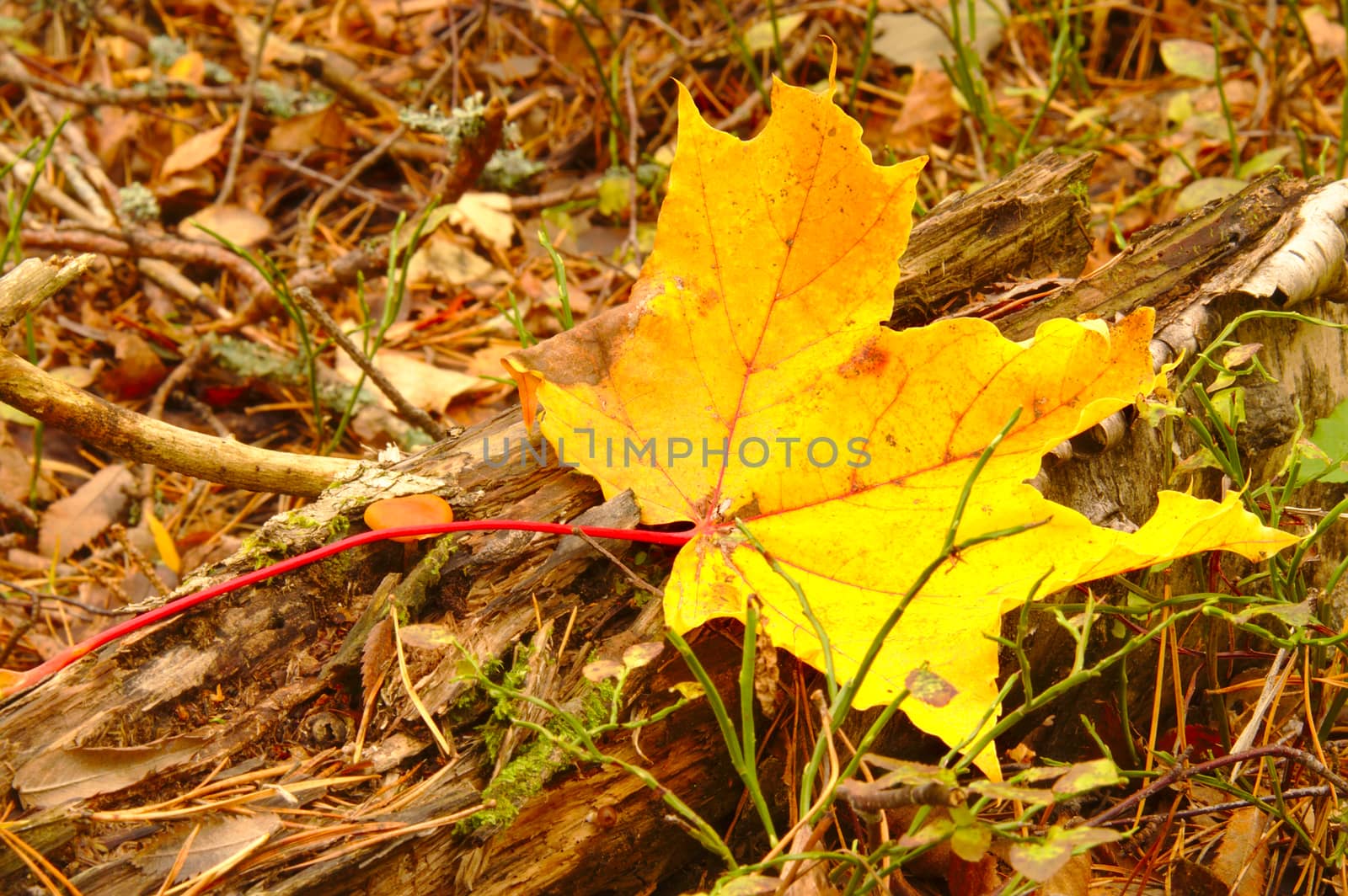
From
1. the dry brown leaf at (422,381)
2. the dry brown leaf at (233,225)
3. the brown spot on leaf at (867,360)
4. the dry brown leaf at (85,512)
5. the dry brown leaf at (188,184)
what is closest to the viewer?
the brown spot on leaf at (867,360)

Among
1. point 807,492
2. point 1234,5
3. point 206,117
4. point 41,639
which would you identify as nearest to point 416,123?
point 206,117

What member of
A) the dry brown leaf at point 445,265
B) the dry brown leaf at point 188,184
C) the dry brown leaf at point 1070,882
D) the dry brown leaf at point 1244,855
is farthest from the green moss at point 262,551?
the dry brown leaf at point 188,184

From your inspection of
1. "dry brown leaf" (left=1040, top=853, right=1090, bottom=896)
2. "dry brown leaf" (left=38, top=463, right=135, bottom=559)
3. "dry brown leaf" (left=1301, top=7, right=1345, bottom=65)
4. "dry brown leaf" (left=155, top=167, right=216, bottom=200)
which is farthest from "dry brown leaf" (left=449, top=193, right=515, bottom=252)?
"dry brown leaf" (left=1301, top=7, right=1345, bottom=65)

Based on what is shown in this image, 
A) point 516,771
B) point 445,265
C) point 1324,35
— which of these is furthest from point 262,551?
point 1324,35

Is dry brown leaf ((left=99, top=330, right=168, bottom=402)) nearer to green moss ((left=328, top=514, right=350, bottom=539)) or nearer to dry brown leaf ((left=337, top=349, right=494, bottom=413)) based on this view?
dry brown leaf ((left=337, top=349, right=494, bottom=413))

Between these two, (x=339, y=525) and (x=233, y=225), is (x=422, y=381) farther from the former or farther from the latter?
(x=339, y=525)

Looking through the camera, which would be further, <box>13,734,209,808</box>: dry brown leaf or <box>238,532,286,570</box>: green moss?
<box>238,532,286,570</box>: green moss

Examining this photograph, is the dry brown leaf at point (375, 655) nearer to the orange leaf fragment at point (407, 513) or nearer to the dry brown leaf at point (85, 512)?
the orange leaf fragment at point (407, 513)
